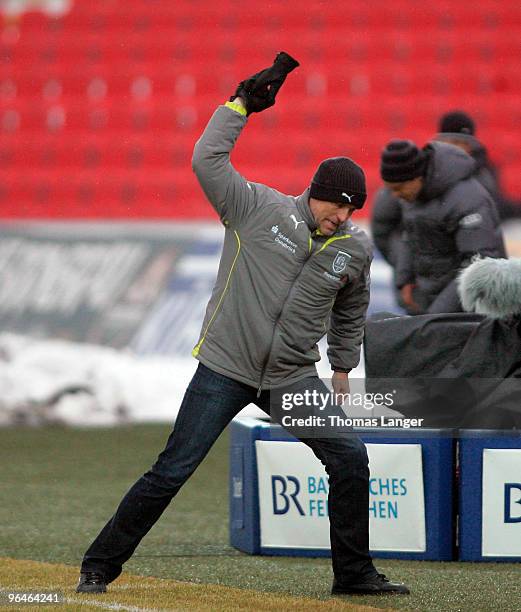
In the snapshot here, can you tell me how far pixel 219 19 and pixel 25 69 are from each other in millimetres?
2129

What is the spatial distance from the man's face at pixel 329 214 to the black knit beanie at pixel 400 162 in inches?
81.2

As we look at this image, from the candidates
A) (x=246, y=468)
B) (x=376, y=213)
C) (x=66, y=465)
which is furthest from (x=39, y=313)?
(x=246, y=468)

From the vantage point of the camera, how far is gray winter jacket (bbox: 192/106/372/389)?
4.02 metres

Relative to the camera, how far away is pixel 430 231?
250 inches

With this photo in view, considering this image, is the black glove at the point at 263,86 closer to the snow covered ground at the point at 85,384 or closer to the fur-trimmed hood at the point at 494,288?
the fur-trimmed hood at the point at 494,288

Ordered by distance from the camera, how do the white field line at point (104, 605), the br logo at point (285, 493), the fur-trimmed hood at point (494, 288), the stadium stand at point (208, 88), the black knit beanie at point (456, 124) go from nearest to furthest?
1. the white field line at point (104, 605)
2. the fur-trimmed hood at point (494, 288)
3. the br logo at point (285, 493)
4. the black knit beanie at point (456, 124)
5. the stadium stand at point (208, 88)

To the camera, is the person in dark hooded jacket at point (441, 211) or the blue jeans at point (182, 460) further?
the person in dark hooded jacket at point (441, 211)

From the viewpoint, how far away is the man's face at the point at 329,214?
404 cm

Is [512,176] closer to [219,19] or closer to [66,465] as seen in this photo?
[219,19]

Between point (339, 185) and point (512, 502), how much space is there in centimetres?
153

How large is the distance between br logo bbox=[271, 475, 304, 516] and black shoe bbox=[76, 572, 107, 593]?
45.8 inches

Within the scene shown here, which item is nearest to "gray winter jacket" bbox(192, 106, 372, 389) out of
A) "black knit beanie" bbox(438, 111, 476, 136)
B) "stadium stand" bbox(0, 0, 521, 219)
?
"black knit beanie" bbox(438, 111, 476, 136)

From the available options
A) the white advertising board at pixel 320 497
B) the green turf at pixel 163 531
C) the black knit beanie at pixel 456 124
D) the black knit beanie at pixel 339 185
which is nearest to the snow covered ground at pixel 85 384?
the green turf at pixel 163 531

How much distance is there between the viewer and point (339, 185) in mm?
4016
